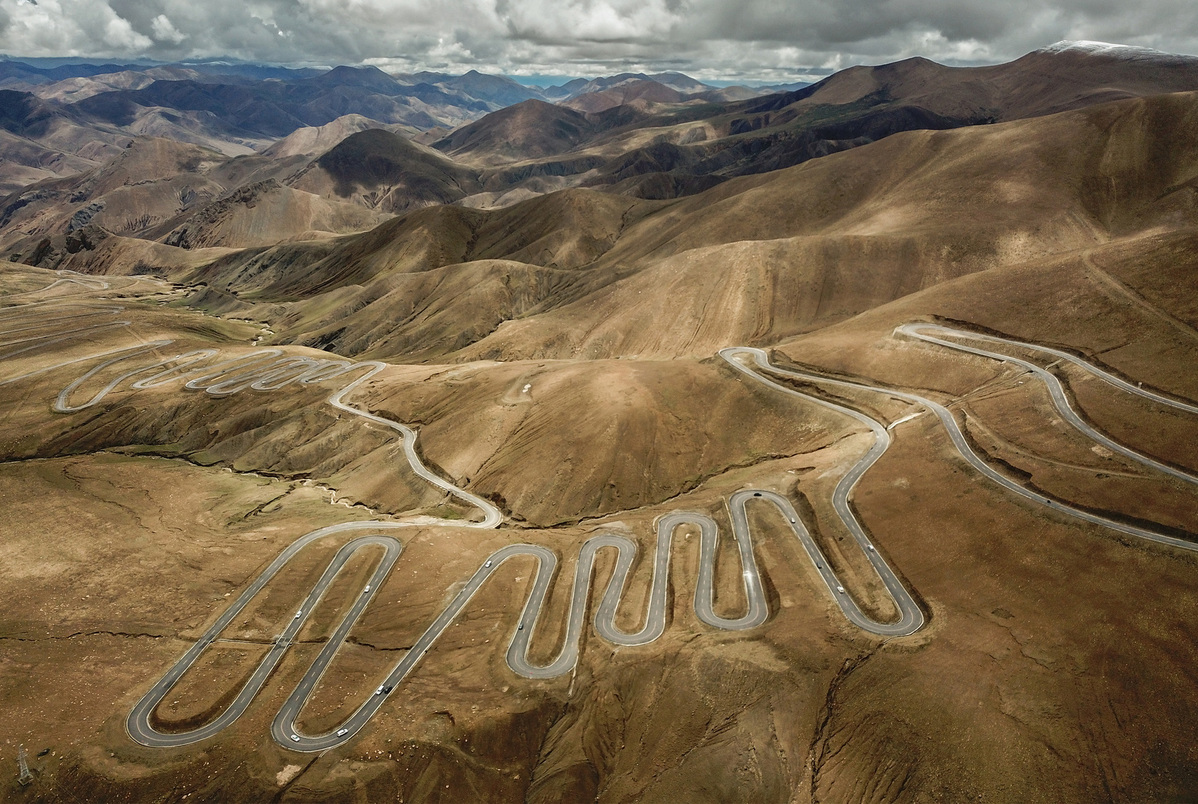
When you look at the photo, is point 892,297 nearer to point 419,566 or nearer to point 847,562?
point 847,562

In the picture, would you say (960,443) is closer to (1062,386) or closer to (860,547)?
(1062,386)

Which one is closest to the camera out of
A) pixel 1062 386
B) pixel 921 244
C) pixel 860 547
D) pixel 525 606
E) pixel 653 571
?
pixel 525 606

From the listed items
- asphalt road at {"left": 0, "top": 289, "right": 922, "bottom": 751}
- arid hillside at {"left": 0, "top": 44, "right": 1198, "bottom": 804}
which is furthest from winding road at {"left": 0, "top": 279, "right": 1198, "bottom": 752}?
arid hillside at {"left": 0, "top": 44, "right": 1198, "bottom": 804}

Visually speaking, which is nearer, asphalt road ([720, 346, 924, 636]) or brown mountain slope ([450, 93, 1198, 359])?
asphalt road ([720, 346, 924, 636])

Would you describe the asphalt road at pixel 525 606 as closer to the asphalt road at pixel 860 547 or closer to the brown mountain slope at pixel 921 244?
the asphalt road at pixel 860 547

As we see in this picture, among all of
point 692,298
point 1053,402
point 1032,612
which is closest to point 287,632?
point 1032,612

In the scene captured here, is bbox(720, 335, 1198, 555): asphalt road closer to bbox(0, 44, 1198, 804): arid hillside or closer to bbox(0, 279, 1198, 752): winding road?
bbox(0, 279, 1198, 752): winding road

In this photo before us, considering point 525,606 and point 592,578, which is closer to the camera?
point 525,606

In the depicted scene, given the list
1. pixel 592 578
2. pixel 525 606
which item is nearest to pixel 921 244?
pixel 592 578

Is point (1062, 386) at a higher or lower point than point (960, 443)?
higher

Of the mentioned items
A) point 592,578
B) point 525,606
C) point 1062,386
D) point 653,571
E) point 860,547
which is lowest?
point 525,606

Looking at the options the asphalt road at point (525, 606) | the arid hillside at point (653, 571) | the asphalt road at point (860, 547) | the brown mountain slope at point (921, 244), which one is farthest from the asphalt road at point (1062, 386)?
the brown mountain slope at point (921, 244)
